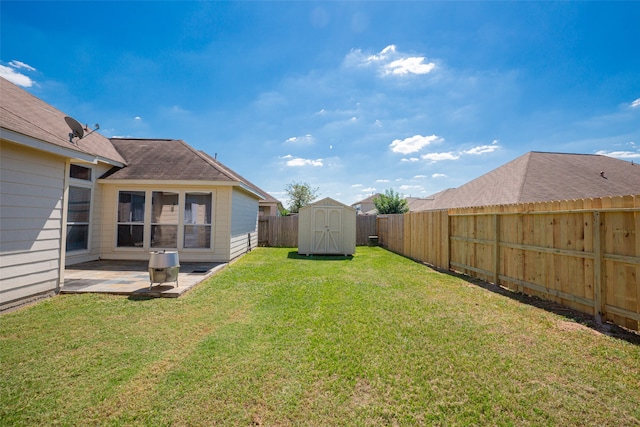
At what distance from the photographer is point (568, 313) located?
13.8ft

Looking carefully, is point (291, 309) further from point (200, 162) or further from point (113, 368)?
point (200, 162)

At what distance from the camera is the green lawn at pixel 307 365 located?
1.99 m

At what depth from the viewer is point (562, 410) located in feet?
6.70

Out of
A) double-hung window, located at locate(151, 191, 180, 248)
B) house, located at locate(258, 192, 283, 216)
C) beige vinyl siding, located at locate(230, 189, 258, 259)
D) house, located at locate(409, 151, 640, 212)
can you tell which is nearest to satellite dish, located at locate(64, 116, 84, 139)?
double-hung window, located at locate(151, 191, 180, 248)

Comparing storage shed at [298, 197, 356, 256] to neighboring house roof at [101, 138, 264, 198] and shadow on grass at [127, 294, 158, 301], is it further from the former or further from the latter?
shadow on grass at [127, 294, 158, 301]

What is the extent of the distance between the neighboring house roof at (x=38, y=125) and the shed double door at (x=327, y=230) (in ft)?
25.1

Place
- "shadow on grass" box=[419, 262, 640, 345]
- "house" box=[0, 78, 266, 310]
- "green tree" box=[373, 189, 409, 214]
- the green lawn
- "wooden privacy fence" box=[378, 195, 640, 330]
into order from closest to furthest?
1. the green lawn
2. "shadow on grass" box=[419, 262, 640, 345]
3. "wooden privacy fence" box=[378, 195, 640, 330]
4. "house" box=[0, 78, 266, 310]
5. "green tree" box=[373, 189, 409, 214]

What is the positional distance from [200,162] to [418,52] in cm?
858

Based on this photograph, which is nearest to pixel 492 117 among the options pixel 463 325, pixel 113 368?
pixel 463 325

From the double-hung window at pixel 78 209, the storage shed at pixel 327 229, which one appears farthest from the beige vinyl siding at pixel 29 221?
the storage shed at pixel 327 229

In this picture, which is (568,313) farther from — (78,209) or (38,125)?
(78,209)

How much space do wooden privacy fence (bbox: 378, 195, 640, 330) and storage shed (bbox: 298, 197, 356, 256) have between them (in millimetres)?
4673

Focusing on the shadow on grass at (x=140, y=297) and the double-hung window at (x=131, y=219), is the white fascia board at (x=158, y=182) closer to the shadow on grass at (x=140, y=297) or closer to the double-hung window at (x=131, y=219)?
the double-hung window at (x=131, y=219)

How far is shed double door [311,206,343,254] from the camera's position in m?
11.7
